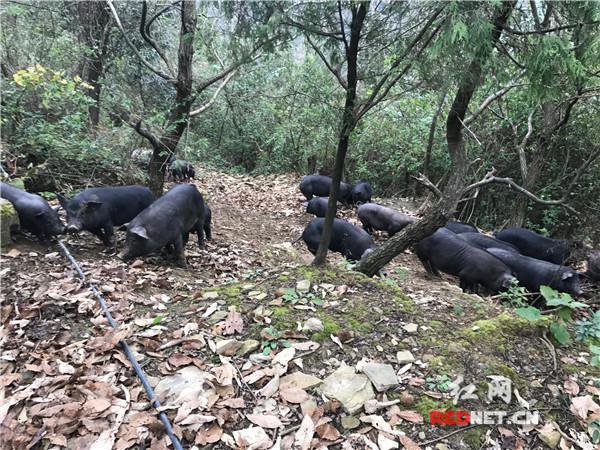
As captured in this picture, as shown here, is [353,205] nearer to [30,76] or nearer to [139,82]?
[139,82]

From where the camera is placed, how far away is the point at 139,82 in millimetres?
12289

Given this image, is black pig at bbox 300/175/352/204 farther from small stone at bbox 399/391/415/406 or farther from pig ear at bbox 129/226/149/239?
small stone at bbox 399/391/415/406

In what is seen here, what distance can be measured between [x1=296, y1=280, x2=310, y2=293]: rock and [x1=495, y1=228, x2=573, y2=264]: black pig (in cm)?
622

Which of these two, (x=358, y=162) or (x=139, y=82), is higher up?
(x=139, y=82)

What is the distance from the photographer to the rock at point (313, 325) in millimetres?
3346

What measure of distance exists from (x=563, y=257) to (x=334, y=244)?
4.55m

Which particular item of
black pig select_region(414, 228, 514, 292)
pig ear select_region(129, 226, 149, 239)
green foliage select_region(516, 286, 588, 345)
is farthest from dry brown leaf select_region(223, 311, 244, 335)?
black pig select_region(414, 228, 514, 292)

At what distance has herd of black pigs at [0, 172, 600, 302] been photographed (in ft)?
19.3

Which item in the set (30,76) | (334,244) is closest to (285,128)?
(334,244)

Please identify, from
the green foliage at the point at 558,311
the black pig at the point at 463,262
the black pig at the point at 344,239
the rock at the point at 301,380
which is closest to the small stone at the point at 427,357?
the green foliage at the point at 558,311

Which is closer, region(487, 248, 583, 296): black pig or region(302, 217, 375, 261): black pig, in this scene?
region(487, 248, 583, 296): black pig

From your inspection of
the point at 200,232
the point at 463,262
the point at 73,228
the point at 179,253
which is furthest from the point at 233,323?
the point at 463,262

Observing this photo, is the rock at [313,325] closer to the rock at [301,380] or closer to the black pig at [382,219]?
the rock at [301,380]

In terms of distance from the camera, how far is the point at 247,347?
318 cm
